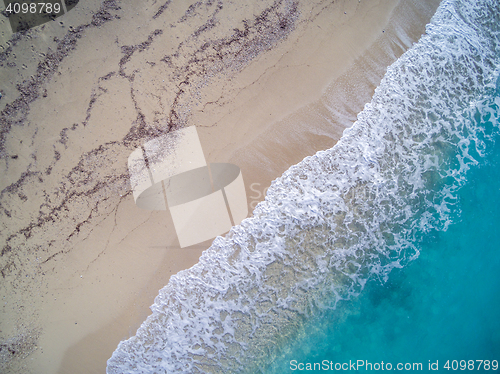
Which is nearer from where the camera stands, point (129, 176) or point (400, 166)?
point (129, 176)

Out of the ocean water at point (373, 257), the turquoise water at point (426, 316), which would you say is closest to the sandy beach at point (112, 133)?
the ocean water at point (373, 257)

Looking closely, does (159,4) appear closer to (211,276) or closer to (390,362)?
(211,276)

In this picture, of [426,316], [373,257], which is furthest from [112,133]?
[426,316]

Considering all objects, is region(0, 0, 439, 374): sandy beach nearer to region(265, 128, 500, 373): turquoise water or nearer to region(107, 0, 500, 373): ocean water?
region(107, 0, 500, 373): ocean water

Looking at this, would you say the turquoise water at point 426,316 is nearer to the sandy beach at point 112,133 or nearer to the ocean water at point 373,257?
the ocean water at point 373,257

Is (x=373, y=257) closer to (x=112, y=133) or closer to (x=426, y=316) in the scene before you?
(x=426, y=316)

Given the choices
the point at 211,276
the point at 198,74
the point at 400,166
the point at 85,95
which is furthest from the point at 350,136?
the point at 85,95
